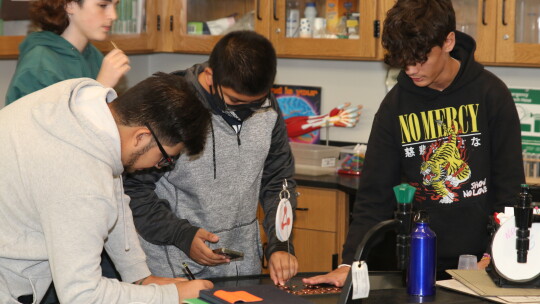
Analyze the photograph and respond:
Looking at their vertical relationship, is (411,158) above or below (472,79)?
below

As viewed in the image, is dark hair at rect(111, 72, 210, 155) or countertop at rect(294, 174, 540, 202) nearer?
dark hair at rect(111, 72, 210, 155)

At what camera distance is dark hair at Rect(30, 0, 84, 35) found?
2721 millimetres

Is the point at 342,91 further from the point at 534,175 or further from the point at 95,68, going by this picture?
the point at 95,68

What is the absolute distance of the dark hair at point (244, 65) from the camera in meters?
2.10

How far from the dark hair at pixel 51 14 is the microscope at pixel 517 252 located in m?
1.70

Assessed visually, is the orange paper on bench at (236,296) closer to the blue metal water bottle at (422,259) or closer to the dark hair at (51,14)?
the blue metal water bottle at (422,259)

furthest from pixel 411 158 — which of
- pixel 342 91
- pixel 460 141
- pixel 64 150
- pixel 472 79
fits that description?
pixel 342 91

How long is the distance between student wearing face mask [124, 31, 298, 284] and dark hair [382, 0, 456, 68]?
37 centimetres

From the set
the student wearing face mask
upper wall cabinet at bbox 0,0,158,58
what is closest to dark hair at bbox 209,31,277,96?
the student wearing face mask

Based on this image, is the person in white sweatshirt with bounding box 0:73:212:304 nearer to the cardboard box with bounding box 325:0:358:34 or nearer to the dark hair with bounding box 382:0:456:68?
the dark hair with bounding box 382:0:456:68

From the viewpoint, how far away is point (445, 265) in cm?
227

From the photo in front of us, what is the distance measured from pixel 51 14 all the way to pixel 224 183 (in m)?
0.99

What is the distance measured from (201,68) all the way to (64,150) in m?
0.79

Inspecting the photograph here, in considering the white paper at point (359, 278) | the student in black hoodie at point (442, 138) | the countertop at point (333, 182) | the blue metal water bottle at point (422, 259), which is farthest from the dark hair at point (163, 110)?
the countertop at point (333, 182)
